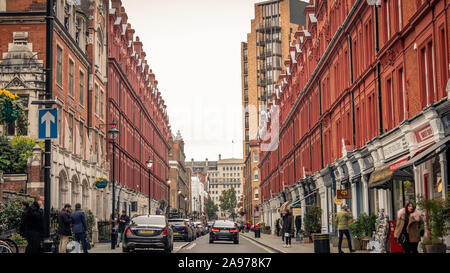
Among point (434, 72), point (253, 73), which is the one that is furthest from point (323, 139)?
point (253, 73)

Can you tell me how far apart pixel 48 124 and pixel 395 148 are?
13963mm

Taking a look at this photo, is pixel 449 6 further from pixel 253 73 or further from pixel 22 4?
pixel 253 73

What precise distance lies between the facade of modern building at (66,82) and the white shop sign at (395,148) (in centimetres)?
1334

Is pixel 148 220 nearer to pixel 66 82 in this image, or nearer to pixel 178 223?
pixel 66 82

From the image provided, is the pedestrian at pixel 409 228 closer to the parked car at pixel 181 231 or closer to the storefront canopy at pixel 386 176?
the storefront canopy at pixel 386 176

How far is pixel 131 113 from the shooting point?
6650 cm

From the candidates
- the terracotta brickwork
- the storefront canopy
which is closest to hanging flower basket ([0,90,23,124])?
the storefront canopy

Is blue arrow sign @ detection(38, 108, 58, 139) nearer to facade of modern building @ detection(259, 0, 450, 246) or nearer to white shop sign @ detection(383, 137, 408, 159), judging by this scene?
facade of modern building @ detection(259, 0, 450, 246)

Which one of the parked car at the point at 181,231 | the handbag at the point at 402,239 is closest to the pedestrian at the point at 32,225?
the handbag at the point at 402,239

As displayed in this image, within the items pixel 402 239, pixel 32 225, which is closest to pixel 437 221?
pixel 402 239

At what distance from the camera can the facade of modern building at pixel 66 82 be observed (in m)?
33.0

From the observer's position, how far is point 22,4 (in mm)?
34031
